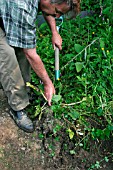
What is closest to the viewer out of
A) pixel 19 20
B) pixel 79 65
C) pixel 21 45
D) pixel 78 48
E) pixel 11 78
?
pixel 19 20

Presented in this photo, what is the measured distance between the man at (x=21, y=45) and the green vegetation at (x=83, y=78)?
17 centimetres

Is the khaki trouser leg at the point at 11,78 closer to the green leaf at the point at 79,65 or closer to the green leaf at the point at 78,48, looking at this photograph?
the green leaf at the point at 79,65

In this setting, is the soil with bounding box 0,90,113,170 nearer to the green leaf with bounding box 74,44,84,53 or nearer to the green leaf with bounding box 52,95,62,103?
the green leaf with bounding box 52,95,62,103

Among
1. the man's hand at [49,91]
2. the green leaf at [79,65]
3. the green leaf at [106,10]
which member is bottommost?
the man's hand at [49,91]

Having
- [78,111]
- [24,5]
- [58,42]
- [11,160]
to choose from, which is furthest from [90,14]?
[11,160]

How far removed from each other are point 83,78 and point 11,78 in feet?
2.11

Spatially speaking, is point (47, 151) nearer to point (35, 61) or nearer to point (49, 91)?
point (49, 91)

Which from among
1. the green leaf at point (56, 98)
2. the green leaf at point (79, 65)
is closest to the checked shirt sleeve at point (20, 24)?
the green leaf at point (56, 98)

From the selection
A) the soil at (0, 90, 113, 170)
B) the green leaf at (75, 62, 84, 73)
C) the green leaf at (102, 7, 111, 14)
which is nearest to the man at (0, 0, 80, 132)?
the soil at (0, 90, 113, 170)

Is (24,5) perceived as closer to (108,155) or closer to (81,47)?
(81,47)

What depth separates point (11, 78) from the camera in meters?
2.74

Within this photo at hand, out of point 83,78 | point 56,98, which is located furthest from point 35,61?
point 83,78

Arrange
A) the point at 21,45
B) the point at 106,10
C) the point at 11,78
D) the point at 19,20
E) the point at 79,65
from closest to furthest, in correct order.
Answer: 1. the point at 19,20
2. the point at 21,45
3. the point at 11,78
4. the point at 79,65
5. the point at 106,10

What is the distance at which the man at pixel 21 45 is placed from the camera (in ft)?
7.82
